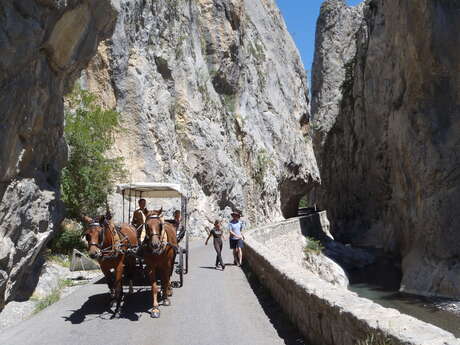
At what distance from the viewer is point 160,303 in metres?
10.6

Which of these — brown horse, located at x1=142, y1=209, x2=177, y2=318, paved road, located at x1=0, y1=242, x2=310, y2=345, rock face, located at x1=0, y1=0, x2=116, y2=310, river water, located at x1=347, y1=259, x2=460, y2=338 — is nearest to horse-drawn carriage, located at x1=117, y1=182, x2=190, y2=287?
paved road, located at x1=0, y1=242, x2=310, y2=345

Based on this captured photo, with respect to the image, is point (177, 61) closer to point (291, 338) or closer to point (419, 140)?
point (419, 140)

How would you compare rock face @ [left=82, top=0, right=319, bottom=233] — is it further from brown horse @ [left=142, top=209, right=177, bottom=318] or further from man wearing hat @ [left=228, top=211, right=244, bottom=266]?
brown horse @ [left=142, top=209, right=177, bottom=318]

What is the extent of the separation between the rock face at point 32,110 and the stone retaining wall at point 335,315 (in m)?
5.56

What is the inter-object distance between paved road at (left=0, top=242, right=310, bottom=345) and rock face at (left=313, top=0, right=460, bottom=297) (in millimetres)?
15382

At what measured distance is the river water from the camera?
1941 cm

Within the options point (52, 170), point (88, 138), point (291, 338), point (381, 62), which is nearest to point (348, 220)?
point (381, 62)

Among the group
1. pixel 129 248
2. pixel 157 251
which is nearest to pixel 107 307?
pixel 129 248

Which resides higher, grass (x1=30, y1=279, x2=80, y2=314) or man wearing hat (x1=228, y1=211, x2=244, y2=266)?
man wearing hat (x1=228, y1=211, x2=244, y2=266)

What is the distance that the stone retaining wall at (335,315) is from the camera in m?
4.64

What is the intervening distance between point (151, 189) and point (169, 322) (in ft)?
16.7

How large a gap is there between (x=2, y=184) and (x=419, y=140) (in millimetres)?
23885

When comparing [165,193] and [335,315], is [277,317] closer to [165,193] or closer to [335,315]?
[335,315]

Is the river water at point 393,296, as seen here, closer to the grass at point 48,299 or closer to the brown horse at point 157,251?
the brown horse at point 157,251
